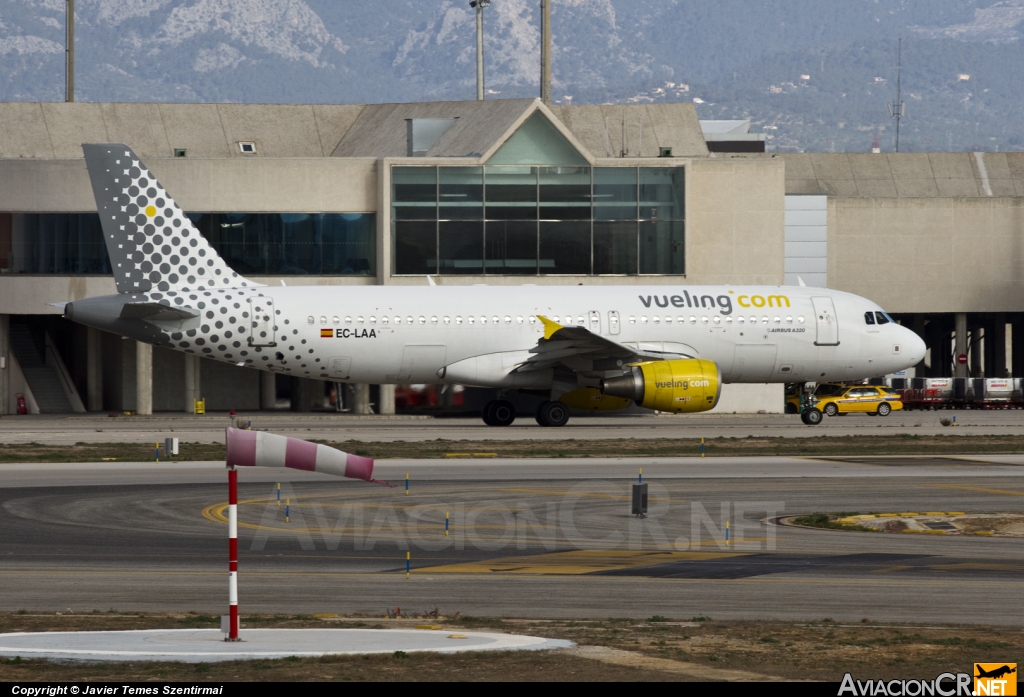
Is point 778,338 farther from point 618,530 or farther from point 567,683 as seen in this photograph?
point 567,683

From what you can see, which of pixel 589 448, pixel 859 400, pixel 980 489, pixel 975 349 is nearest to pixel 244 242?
pixel 589 448

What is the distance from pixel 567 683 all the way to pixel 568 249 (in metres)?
48.2

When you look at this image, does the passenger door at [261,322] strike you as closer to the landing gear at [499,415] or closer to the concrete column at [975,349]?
the landing gear at [499,415]

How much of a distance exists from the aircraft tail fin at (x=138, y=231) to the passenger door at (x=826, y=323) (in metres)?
20.2

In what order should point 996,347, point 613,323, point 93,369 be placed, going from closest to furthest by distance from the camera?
1. point 613,323
2. point 93,369
3. point 996,347

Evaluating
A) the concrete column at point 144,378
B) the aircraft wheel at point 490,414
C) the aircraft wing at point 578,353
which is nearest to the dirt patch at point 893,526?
the aircraft wing at point 578,353

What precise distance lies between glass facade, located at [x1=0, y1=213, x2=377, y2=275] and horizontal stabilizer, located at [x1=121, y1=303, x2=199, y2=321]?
15.7m

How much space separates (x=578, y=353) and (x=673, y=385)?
3506 millimetres

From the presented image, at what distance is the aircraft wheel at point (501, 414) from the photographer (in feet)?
159

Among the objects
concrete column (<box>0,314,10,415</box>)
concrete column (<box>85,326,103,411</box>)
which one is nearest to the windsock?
concrete column (<box>0,314,10,415</box>)

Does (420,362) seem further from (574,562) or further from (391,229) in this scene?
(574,562)

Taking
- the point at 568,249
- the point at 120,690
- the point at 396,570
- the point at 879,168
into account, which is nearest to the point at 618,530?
the point at 396,570

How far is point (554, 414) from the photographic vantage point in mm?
47094

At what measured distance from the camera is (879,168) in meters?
91.9
